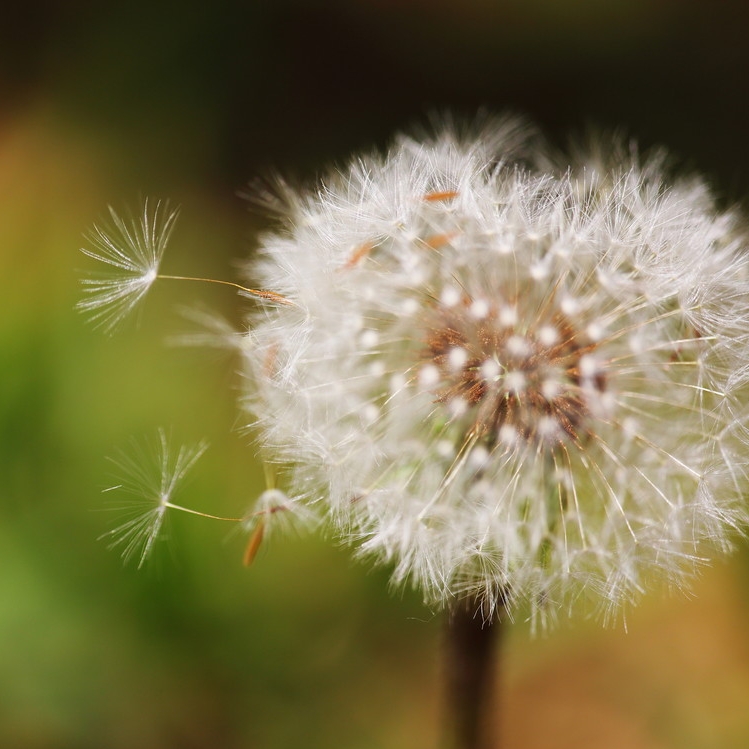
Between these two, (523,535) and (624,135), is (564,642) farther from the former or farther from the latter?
(624,135)

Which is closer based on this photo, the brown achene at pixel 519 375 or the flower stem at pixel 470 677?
the brown achene at pixel 519 375

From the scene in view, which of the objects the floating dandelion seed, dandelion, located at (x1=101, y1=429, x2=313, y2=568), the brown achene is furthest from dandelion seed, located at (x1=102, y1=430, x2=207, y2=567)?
the brown achene

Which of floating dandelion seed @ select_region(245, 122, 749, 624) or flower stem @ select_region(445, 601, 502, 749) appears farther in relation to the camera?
flower stem @ select_region(445, 601, 502, 749)

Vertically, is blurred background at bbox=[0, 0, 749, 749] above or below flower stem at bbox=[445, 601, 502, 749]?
above

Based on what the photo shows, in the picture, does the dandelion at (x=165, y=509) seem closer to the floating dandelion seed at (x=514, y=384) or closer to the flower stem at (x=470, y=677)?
the floating dandelion seed at (x=514, y=384)

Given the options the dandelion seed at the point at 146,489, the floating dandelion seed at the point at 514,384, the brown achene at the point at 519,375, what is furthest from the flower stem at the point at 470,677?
the dandelion seed at the point at 146,489

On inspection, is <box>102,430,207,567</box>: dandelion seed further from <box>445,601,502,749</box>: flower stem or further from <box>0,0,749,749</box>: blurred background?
<box>445,601,502,749</box>: flower stem
